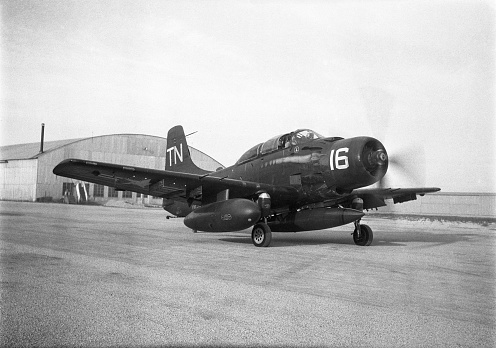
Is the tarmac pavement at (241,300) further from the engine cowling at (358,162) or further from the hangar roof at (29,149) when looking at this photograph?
the hangar roof at (29,149)

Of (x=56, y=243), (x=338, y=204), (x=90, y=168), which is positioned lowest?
(x=56, y=243)

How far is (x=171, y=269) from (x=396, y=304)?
3.67 meters

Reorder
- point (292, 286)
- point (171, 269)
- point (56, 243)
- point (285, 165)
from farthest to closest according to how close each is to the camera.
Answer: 1. point (285, 165)
2. point (56, 243)
3. point (171, 269)
4. point (292, 286)

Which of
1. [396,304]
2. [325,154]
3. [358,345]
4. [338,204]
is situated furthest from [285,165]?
[358,345]

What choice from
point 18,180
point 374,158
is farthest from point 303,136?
point 18,180

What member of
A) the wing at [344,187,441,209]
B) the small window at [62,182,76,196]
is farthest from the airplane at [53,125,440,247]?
the small window at [62,182,76,196]

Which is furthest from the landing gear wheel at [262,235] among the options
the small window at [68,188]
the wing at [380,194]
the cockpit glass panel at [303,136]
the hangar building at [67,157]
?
the small window at [68,188]

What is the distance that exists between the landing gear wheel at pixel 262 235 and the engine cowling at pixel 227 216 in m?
0.42

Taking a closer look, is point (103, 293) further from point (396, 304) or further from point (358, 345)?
point (396, 304)

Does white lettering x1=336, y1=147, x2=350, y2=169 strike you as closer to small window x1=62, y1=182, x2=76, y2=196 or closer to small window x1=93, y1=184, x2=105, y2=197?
small window x1=62, y1=182, x2=76, y2=196

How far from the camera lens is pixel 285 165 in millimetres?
11211

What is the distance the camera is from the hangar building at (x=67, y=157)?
48.5 metres

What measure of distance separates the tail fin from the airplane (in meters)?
4.05

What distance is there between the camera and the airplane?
972 cm
